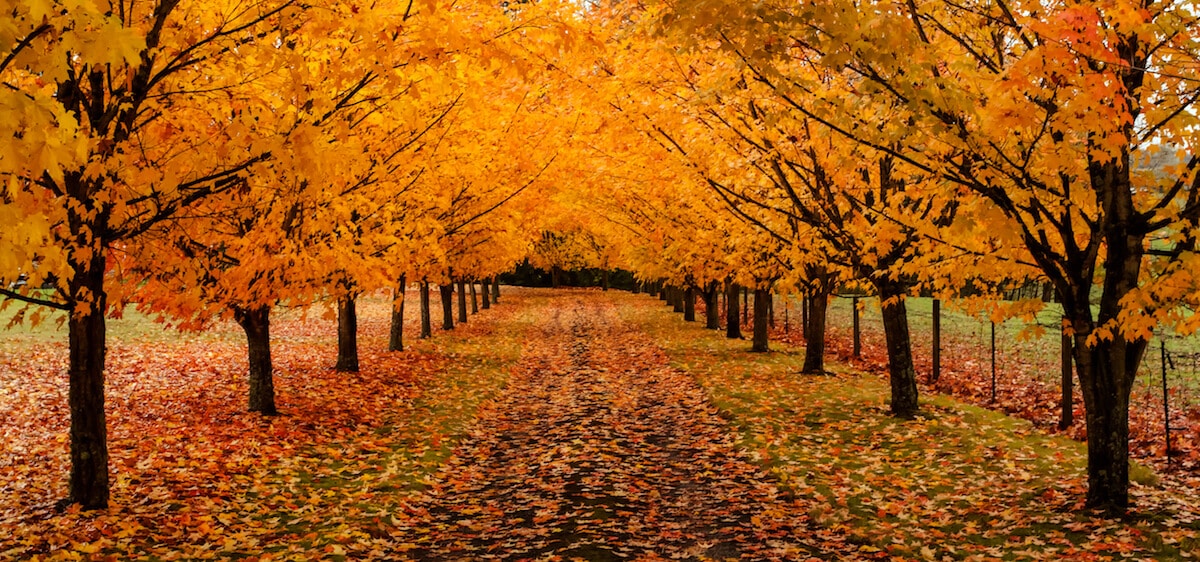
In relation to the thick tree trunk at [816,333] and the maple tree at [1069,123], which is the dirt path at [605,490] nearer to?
the maple tree at [1069,123]

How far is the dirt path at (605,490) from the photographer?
7148mm

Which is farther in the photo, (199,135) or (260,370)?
(260,370)

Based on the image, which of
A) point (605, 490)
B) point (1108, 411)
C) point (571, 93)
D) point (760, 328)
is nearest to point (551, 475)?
point (605, 490)

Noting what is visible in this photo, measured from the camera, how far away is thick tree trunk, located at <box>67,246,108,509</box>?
24.3 feet

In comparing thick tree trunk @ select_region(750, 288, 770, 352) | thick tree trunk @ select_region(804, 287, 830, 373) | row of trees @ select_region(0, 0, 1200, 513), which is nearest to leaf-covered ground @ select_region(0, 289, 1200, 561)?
thick tree trunk @ select_region(804, 287, 830, 373)

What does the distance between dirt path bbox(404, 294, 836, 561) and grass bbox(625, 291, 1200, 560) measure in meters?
0.54

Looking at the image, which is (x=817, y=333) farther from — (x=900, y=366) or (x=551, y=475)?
(x=551, y=475)

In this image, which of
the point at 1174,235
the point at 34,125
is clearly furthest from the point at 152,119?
the point at 1174,235

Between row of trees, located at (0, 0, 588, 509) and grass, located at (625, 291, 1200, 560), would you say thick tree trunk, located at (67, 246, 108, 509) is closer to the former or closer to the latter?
row of trees, located at (0, 0, 588, 509)

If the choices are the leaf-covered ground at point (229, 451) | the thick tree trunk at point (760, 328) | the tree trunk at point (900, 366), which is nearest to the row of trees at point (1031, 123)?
the tree trunk at point (900, 366)

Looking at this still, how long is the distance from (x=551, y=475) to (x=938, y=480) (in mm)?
4475

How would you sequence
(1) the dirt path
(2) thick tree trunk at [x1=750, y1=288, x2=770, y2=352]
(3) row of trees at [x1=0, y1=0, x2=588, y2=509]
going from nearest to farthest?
(3) row of trees at [x1=0, y1=0, x2=588, y2=509]
(1) the dirt path
(2) thick tree trunk at [x1=750, y1=288, x2=770, y2=352]

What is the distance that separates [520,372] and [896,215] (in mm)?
12128

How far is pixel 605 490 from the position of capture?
897 cm
